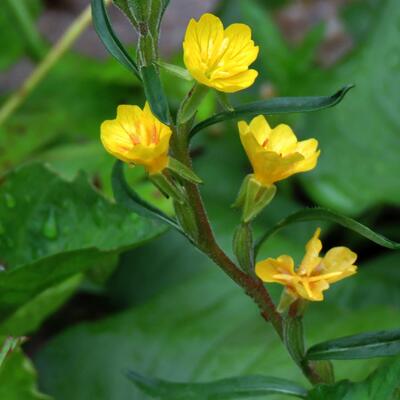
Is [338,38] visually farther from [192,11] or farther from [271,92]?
[271,92]

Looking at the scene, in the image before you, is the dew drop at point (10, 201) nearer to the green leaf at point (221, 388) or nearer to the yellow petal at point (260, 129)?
the green leaf at point (221, 388)

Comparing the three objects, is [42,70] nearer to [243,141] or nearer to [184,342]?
[184,342]

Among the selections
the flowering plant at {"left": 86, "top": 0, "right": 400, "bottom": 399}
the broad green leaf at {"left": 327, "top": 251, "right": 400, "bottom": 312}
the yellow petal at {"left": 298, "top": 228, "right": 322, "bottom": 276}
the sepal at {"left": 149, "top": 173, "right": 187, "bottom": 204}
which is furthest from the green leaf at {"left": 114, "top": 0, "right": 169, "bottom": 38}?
the broad green leaf at {"left": 327, "top": 251, "right": 400, "bottom": 312}

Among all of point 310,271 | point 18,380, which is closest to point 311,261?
point 310,271

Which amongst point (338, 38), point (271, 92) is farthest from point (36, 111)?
point (338, 38)

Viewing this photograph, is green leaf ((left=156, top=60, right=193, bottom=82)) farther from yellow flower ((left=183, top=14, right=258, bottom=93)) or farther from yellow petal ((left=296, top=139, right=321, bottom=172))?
yellow petal ((left=296, top=139, right=321, bottom=172))

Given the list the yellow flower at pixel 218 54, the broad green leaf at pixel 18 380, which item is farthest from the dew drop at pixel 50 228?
the yellow flower at pixel 218 54
